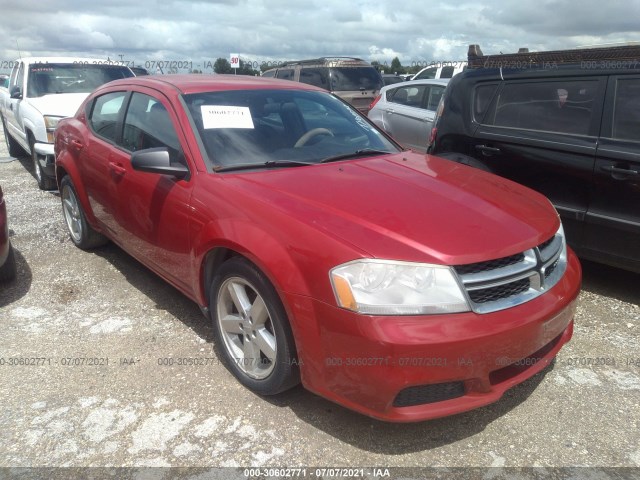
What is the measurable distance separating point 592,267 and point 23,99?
7.68m

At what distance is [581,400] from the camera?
2.82m

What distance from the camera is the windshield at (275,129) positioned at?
10.3 feet

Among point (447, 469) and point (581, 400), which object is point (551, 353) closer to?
point (581, 400)

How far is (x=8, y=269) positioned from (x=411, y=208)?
3.29 metres

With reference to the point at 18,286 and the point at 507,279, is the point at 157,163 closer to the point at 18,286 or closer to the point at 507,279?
the point at 507,279

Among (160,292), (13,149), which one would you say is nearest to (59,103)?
(13,149)

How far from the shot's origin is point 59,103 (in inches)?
287

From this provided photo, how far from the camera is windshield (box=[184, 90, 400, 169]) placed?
3.13 m

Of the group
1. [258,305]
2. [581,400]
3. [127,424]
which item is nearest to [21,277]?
[127,424]

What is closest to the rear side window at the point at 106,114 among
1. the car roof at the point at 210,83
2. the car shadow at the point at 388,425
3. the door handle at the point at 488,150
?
the car roof at the point at 210,83

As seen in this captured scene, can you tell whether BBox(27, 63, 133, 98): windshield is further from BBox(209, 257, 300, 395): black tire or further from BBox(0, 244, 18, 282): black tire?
BBox(209, 257, 300, 395): black tire

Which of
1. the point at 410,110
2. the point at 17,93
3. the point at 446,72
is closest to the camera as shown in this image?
the point at 17,93

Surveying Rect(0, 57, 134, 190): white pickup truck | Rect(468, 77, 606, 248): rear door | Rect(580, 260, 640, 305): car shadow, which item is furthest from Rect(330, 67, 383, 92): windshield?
Rect(580, 260, 640, 305): car shadow

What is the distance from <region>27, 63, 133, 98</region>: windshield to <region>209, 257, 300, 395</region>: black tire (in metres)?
6.36
